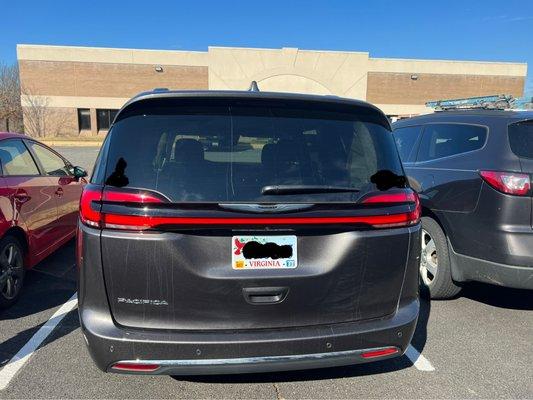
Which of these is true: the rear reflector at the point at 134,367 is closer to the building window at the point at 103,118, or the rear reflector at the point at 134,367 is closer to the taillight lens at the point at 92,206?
the taillight lens at the point at 92,206

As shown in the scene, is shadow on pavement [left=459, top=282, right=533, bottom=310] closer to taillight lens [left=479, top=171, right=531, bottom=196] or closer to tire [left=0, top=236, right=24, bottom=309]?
taillight lens [left=479, top=171, right=531, bottom=196]

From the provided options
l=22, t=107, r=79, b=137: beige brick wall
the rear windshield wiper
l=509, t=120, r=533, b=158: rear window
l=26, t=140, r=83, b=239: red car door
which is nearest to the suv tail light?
the rear windshield wiper

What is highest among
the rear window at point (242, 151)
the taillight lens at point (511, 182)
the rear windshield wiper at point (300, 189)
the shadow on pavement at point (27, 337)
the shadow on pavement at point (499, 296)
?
the rear window at point (242, 151)

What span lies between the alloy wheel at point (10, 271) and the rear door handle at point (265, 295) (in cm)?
292

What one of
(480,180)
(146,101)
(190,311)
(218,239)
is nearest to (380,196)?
(218,239)

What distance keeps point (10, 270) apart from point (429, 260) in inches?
162

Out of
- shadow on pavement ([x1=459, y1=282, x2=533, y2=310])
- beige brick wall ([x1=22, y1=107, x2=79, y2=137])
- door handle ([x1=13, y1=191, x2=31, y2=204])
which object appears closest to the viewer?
door handle ([x1=13, y1=191, x2=31, y2=204])

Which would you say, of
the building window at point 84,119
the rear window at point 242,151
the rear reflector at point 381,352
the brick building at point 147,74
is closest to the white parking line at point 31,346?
the rear window at point 242,151

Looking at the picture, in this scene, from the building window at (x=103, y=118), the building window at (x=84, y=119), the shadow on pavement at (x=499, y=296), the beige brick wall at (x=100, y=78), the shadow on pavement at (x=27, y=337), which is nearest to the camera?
the shadow on pavement at (x=27, y=337)

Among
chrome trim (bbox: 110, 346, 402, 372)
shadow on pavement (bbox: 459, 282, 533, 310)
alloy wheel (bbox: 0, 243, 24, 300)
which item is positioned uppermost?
chrome trim (bbox: 110, 346, 402, 372)

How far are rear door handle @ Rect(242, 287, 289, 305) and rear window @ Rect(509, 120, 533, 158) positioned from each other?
2555 mm

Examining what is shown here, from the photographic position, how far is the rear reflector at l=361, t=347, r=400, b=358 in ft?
7.84

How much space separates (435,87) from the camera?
43.0 m

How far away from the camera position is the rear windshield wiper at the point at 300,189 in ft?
7.27
